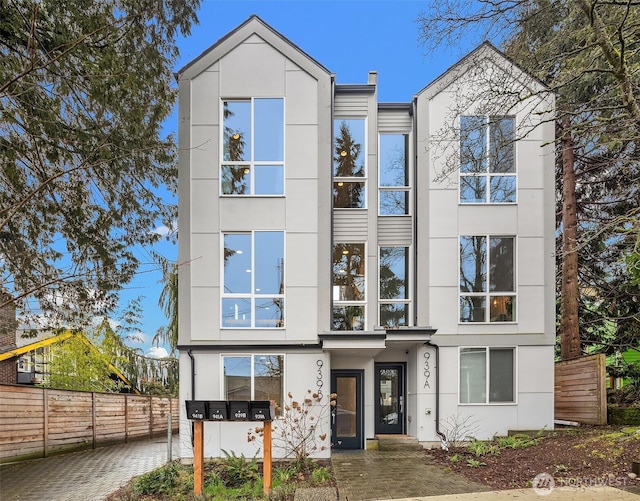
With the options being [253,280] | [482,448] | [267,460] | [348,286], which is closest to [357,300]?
[348,286]

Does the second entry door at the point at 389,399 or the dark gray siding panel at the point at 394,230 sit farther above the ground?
the dark gray siding panel at the point at 394,230

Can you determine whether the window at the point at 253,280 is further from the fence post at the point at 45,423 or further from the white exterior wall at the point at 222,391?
the fence post at the point at 45,423

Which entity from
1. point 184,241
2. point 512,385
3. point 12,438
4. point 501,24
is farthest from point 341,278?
point 12,438

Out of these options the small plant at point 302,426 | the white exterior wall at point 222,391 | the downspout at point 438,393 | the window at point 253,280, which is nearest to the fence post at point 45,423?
the white exterior wall at point 222,391

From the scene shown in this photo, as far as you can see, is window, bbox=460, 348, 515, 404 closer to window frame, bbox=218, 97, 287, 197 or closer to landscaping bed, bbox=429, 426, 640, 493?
landscaping bed, bbox=429, 426, 640, 493

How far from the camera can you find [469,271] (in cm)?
1002

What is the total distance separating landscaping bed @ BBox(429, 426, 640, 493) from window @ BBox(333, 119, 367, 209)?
6.10m

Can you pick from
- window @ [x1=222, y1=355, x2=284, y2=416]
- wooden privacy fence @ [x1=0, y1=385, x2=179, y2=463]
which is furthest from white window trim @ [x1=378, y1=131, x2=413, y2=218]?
wooden privacy fence @ [x1=0, y1=385, x2=179, y2=463]

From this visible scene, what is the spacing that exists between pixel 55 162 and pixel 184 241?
3.41 meters

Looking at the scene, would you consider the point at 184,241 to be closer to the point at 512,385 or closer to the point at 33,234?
the point at 33,234

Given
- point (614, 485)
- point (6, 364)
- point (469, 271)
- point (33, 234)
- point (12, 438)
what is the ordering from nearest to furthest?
point (614, 485)
point (33, 234)
point (12, 438)
point (469, 271)
point (6, 364)

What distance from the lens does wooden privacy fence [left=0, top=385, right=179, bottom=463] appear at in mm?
9094

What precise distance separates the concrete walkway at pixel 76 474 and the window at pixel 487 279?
8415 mm

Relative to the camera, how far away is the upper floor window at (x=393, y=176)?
10523mm
